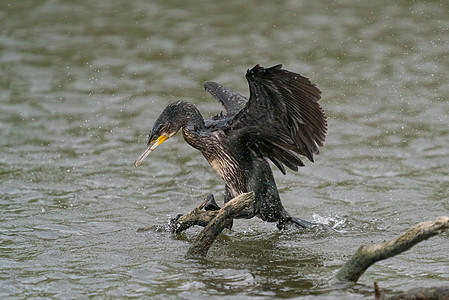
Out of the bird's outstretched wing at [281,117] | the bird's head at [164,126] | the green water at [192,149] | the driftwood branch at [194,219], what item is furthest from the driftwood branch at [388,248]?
the bird's head at [164,126]

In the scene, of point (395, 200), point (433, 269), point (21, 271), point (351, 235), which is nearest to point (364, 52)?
point (395, 200)

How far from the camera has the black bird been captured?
6738mm

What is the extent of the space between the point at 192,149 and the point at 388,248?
16.6 ft

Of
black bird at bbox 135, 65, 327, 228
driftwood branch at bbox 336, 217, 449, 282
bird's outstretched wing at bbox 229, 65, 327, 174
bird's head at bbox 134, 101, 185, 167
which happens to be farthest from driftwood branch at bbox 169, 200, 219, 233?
driftwood branch at bbox 336, 217, 449, 282

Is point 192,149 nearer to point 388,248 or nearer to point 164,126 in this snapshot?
point 164,126

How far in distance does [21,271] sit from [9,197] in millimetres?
2394

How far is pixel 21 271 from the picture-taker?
20.8 ft

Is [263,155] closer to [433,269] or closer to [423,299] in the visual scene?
[433,269]

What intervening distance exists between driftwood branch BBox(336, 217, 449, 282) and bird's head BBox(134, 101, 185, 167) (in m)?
2.11

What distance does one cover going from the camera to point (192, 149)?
32.5 ft

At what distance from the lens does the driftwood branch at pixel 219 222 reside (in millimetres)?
5918

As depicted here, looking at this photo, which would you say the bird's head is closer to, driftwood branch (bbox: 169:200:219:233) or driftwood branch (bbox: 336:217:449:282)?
driftwood branch (bbox: 169:200:219:233)

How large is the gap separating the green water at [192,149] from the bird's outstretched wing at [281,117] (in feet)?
2.72

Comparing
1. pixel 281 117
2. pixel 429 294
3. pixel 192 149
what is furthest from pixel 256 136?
pixel 192 149
